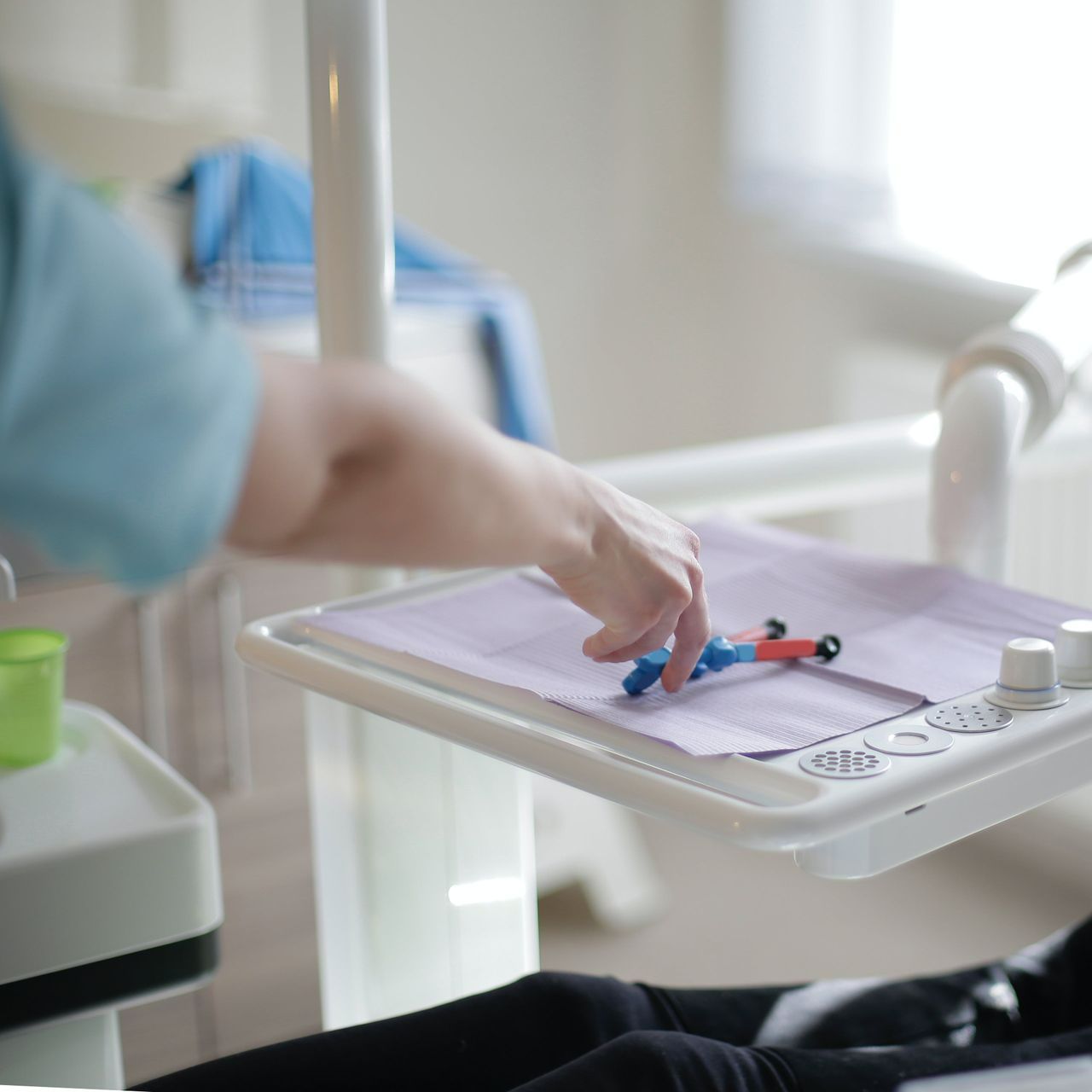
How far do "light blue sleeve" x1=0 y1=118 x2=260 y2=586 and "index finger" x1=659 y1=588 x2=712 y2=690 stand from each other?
0.32 metres

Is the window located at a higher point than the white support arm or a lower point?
higher

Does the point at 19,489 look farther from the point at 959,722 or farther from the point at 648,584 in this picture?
the point at 959,722

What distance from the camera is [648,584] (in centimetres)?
62

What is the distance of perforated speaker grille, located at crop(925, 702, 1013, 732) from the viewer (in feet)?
2.14

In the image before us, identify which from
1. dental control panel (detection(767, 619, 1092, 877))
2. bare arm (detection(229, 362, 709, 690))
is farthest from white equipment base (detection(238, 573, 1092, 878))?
bare arm (detection(229, 362, 709, 690))

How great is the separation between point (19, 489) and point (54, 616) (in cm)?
99

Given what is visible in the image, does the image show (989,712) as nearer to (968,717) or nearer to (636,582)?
(968,717)

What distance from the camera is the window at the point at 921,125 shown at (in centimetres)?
185

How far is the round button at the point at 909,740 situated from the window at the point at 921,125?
126cm

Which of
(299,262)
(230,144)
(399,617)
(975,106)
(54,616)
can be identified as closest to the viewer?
(399,617)

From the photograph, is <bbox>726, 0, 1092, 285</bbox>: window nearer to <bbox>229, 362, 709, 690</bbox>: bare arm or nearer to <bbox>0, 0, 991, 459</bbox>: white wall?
<bbox>0, 0, 991, 459</bbox>: white wall

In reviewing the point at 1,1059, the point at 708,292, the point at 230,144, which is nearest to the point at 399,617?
the point at 1,1059

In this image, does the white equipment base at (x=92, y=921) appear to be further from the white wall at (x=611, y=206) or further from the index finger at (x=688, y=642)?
the white wall at (x=611, y=206)

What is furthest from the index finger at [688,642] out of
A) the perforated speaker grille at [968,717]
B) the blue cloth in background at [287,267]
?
the blue cloth in background at [287,267]
